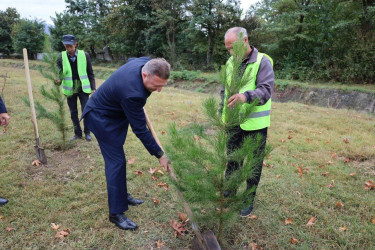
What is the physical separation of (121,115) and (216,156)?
4.11 feet

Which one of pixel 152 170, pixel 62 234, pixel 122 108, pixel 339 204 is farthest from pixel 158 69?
pixel 339 204

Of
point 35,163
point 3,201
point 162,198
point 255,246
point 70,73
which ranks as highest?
point 70,73

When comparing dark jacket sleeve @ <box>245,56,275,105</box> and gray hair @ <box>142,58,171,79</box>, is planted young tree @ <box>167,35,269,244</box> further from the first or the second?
gray hair @ <box>142,58,171,79</box>

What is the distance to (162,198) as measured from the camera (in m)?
3.44

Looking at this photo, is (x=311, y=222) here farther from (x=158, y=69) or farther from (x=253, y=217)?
(x=158, y=69)

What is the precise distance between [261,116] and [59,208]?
9.29 feet

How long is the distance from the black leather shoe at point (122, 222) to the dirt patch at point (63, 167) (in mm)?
1388

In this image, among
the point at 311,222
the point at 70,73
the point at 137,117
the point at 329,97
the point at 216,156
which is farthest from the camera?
the point at 329,97

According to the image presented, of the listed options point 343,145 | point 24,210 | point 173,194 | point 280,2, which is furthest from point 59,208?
point 280,2

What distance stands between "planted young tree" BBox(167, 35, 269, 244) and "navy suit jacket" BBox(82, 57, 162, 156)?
0.36 m

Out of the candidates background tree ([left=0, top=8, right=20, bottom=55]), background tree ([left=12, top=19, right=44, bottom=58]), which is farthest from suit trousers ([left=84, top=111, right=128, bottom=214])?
background tree ([left=0, top=8, right=20, bottom=55])

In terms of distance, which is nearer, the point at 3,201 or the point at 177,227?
the point at 177,227

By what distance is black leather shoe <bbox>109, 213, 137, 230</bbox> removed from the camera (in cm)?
282

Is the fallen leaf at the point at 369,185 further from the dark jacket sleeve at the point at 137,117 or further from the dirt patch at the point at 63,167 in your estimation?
the dirt patch at the point at 63,167
